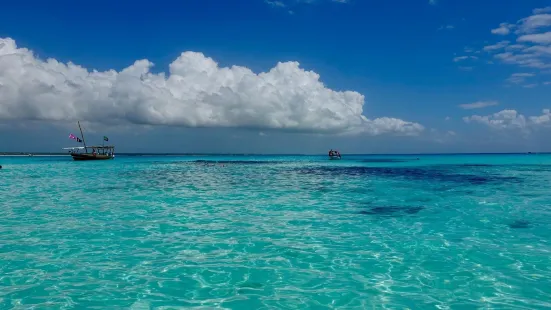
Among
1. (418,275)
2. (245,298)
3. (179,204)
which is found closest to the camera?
(245,298)

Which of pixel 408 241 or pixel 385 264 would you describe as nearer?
pixel 385 264

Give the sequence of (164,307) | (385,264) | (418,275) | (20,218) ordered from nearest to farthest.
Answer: (164,307)
(418,275)
(385,264)
(20,218)

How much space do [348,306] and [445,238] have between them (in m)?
7.36

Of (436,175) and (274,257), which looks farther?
(436,175)

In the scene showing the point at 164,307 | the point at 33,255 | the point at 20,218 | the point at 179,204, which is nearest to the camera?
the point at 164,307

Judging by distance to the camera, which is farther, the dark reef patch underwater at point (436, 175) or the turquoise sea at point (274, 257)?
the dark reef patch underwater at point (436, 175)

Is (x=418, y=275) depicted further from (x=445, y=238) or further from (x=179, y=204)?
(x=179, y=204)

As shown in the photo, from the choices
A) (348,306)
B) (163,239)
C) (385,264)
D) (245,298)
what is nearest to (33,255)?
(163,239)

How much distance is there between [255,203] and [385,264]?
12555 mm

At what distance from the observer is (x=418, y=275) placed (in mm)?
9234

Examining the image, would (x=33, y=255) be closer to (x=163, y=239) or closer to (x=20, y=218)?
(x=163, y=239)

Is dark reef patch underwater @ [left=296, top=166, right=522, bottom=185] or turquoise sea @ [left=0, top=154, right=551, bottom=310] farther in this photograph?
dark reef patch underwater @ [left=296, top=166, right=522, bottom=185]

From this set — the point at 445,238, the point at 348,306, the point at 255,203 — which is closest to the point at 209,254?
the point at 348,306

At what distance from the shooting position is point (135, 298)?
7.81m
